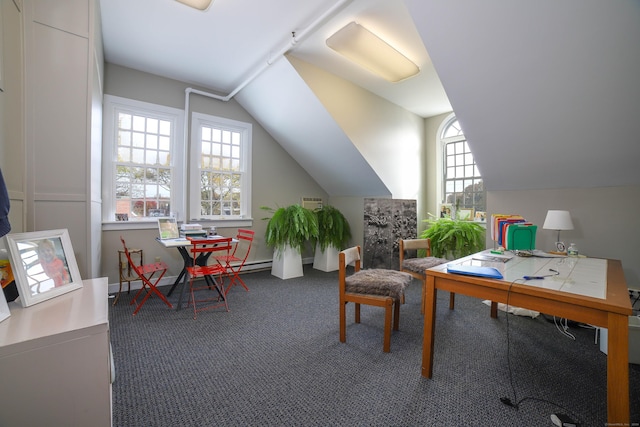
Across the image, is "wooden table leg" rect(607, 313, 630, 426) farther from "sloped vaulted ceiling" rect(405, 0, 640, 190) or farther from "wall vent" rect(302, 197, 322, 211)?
"wall vent" rect(302, 197, 322, 211)

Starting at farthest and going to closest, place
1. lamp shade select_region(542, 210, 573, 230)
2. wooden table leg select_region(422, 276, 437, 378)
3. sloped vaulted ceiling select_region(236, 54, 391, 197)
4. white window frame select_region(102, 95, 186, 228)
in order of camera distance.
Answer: sloped vaulted ceiling select_region(236, 54, 391, 197) → white window frame select_region(102, 95, 186, 228) → lamp shade select_region(542, 210, 573, 230) → wooden table leg select_region(422, 276, 437, 378)

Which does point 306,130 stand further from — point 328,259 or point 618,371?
point 618,371

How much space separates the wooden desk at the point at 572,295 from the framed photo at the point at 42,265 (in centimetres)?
213

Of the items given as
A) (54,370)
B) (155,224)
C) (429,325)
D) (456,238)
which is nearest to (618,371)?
(429,325)

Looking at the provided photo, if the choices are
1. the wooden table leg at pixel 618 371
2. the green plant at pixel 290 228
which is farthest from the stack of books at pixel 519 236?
the green plant at pixel 290 228

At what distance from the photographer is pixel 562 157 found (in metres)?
2.74

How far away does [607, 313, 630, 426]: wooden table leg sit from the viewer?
1.16 m

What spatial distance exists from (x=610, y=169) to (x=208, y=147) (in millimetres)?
4995

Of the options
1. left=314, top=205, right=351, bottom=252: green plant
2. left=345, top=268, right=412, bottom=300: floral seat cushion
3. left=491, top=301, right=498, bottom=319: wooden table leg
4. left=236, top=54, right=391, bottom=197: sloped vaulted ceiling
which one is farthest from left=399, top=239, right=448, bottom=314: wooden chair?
left=314, top=205, right=351, bottom=252: green plant

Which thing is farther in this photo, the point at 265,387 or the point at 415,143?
the point at 415,143

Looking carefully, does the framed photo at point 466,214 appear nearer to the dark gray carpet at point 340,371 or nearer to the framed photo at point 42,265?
the dark gray carpet at point 340,371

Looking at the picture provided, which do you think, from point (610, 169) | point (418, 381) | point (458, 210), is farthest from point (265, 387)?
point (458, 210)

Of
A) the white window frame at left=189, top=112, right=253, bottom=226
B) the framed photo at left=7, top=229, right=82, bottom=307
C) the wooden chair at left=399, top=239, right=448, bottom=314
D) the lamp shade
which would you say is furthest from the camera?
the white window frame at left=189, top=112, right=253, bottom=226

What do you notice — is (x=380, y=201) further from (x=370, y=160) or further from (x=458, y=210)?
(x=458, y=210)
